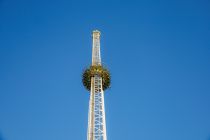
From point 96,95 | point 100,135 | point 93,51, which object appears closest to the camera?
point 100,135

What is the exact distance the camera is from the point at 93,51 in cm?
8638

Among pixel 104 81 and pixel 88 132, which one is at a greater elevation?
pixel 104 81

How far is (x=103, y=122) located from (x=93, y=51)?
16.6 m

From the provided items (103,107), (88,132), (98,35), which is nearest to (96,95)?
(103,107)

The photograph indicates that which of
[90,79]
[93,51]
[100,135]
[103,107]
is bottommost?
[100,135]

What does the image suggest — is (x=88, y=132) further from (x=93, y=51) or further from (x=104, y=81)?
(x=93, y=51)

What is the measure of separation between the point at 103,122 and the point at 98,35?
66.9 feet

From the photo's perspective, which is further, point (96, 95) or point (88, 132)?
point (96, 95)

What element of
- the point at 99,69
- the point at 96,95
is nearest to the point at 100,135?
the point at 96,95

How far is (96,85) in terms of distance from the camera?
82.4 metres

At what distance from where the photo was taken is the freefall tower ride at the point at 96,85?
74981 mm

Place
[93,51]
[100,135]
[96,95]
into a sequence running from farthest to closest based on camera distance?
[93,51]
[96,95]
[100,135]

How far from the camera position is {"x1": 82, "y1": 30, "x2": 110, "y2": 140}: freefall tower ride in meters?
75.0

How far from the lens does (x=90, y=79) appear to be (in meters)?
83.1
